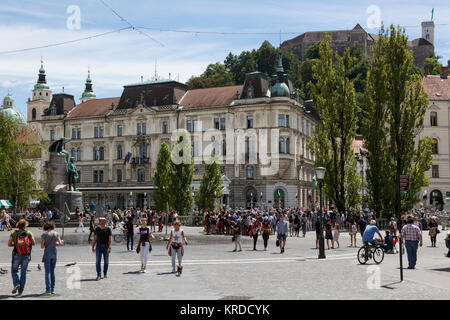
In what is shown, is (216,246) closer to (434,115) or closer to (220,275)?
(220,275)

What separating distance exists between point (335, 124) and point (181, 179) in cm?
1758

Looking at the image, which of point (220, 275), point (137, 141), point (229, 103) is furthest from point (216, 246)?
point (137, 141)

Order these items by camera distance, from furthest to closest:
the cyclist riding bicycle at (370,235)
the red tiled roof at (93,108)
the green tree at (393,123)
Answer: the red tiled roof at (93,108) → the green tree at (393,123) → the cyclist riding bicycle at (370,235)

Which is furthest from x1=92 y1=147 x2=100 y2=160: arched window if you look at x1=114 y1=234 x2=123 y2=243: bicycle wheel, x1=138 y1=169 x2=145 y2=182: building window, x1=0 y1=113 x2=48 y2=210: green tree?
x1=114 y1=234 x2=123 y2=243: bicycle wheel

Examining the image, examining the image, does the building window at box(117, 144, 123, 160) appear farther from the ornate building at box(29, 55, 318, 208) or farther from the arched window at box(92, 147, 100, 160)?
the arched window at box(92, 147, 100, 160)

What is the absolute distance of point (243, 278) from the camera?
14.3m

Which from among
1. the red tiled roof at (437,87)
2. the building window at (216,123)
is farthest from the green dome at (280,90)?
the red tiled roof at (437,87)

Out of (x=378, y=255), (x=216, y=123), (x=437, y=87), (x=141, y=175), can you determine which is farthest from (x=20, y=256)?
(x=141, y=175)

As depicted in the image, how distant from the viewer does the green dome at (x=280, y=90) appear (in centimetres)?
7119

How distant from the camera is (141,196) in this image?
77.9 metres

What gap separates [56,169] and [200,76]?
69.9 meters

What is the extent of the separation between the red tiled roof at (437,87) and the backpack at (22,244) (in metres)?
64.0

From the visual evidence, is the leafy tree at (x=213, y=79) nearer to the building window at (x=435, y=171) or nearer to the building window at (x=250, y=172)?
the building window at (x=250, y=172)
